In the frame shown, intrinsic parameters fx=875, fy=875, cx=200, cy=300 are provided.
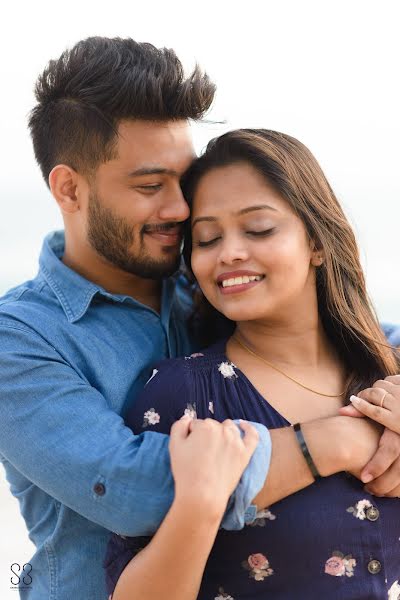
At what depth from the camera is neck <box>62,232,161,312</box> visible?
2680 millimetres

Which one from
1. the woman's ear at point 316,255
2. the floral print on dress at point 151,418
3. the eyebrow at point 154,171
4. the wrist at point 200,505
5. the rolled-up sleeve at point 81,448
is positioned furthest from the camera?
the eyebrow at point 154,171

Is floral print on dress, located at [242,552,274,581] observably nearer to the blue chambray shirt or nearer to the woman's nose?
the blue chambray shirt

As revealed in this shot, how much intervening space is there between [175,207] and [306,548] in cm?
A: 100

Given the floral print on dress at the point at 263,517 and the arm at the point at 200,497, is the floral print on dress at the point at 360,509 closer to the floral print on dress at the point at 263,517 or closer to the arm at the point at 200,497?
the arm at the point at 200,497

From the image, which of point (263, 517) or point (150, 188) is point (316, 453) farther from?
point (150, 188)

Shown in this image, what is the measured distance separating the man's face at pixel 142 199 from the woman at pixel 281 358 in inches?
3.3

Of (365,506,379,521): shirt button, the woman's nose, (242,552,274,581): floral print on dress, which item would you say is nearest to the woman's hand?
(242,552,274,581): floral print on dress

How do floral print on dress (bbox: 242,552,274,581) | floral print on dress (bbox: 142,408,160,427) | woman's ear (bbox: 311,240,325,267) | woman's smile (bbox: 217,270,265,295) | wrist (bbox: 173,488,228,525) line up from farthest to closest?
woman's ear (bbox: 311,240,325,267) → woman's smile (bbox: 217,270,265,295) → floral print on dress (bbox: 142,408,160,427) → floral print on dress (bbox: 242,552,274,581) → wrist (bbox: 173,488,228,525)

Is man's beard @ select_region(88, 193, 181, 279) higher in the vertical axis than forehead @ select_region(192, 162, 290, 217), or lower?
lower

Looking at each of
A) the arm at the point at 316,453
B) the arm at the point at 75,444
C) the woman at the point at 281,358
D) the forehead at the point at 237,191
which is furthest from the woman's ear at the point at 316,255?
the arm at the point at 75,444

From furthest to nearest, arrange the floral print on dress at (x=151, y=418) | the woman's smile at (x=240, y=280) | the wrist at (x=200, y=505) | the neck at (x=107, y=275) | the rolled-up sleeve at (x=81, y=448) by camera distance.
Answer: the neck at (x=107, y=275) < the woman's smile at (x=240, y=280) < the floral print on dress at (x=151, y=418) < the rolled-up sleeve at (x=81, y=448) < the wrist at (x=200, y=505)

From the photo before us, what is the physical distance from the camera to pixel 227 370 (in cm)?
228

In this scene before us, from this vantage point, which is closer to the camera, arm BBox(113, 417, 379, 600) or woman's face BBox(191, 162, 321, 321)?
arm BBox(113, 417, 379, 600)

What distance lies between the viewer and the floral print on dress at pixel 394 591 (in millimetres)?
2107
